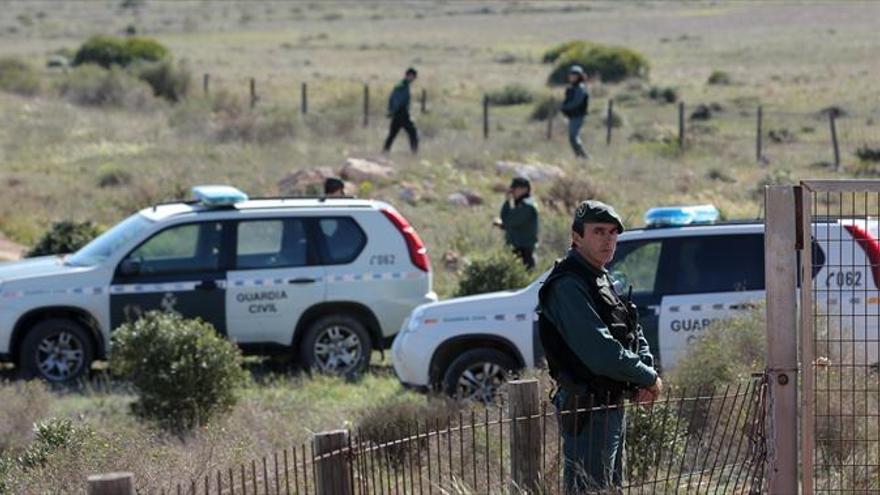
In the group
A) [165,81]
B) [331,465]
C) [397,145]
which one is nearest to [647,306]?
[331,465]

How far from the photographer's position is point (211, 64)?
59156 millimetres

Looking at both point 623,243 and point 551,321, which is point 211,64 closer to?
point 623,243

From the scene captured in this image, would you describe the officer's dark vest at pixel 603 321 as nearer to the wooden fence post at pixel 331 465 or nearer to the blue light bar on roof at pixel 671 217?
the wooden fence post at pixel 331 465

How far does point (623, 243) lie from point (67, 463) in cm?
551

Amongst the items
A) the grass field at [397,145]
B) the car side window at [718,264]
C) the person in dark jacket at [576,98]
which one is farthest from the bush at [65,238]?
the person in dark jacket at [576,98]

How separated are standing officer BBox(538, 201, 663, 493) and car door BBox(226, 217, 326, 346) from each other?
24.5 feet

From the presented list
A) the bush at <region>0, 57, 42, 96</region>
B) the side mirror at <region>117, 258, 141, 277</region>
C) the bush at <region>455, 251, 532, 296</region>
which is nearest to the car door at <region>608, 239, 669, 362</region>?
the bush at <region>455, 251, 532, 296</region>

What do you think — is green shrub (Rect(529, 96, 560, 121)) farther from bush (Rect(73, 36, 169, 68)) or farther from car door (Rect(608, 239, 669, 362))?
car door (Rect(608, 239, 669, 362))

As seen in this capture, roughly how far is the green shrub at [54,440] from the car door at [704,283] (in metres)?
4.67

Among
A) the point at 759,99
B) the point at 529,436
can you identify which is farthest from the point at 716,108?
the point at 529,436

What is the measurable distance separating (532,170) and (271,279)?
10609 millimetres

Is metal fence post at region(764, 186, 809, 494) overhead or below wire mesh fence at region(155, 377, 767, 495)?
overhead

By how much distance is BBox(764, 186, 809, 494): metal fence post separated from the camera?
6.01 m

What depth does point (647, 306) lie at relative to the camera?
36.9 ft
